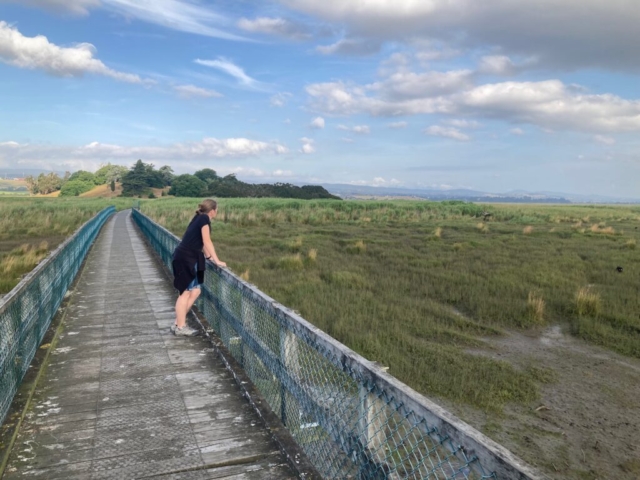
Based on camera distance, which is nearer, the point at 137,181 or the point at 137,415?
the point at 137,415

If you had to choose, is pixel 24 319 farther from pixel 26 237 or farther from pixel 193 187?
pixel 193 187

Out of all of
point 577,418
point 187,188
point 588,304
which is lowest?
point 577,418

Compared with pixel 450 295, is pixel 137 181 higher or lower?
higher

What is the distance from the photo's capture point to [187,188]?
361ft

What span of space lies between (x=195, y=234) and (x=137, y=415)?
235cm

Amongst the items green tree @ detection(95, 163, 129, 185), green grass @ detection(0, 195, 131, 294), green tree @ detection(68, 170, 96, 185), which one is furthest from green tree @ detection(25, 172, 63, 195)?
green grass @ detection(0, 195, 131, 294)

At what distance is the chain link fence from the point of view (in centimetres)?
184

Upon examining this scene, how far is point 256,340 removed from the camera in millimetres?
4477

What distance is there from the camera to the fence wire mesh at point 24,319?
3.89 metres

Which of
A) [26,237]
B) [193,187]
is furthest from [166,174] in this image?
[26,237]

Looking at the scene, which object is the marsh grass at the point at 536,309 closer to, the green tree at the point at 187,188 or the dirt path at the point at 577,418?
the dirt path at the point at 577,418

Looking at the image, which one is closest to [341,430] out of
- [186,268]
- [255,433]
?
[255,433]

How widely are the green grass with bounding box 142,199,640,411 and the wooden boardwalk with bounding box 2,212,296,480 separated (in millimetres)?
3540

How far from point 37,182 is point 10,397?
542ft
